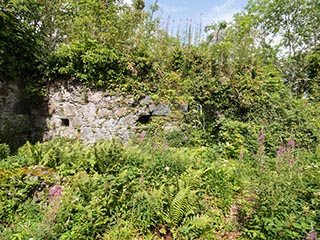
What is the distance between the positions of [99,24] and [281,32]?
46.3 ft

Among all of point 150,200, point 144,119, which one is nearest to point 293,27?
point 144,119

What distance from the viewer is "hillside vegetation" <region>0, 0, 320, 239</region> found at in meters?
3.25

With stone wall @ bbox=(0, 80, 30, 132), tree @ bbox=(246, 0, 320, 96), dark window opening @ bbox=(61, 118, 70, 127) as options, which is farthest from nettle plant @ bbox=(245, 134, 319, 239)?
tree @ bbox=(246, 0, 320, 96)

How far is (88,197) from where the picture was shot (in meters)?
3.49

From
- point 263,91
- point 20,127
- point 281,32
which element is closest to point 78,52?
point 20,127

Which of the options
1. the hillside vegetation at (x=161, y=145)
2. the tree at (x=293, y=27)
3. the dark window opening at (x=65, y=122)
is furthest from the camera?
the tree at (x=293, y=27)

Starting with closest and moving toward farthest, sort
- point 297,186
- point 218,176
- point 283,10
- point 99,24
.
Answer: point 297,186, point 218,176, point 99,24, point 283,10

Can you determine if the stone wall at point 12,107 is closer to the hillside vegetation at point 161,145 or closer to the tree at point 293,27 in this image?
the hillside vegetation at point 161,145

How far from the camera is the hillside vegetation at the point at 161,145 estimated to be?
3.25m

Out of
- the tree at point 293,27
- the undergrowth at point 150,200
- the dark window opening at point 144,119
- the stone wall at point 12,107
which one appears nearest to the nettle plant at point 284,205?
the undergrowth at point 150,200

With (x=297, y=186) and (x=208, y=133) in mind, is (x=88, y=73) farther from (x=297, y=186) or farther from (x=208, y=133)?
(x=297, y=186)

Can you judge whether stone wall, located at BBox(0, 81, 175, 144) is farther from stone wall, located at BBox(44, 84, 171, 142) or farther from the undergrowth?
the undergrowth

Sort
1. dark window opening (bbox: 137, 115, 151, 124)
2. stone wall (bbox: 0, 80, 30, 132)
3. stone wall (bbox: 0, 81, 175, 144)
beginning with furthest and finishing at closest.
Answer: dark window opening (bbox: 137, 115, 151, 124) → stone wall (bbox: 0, 81, 175, 144) → stone wall (bbox: 0, 80, 30, 132)

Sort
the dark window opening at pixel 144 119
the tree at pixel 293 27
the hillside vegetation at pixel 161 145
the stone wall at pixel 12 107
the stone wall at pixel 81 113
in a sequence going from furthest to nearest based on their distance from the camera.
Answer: the tree at pixel 293 27, the dark window opening at pixel 144 119, the stone wall at pixel 81 113, the stone wall at pixel 12 107, the hillside vegetation at pixel 161 145
